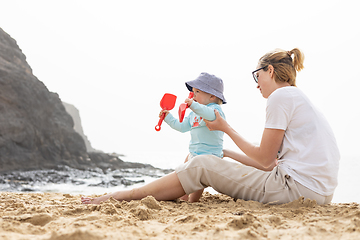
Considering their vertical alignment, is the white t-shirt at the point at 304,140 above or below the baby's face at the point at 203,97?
below

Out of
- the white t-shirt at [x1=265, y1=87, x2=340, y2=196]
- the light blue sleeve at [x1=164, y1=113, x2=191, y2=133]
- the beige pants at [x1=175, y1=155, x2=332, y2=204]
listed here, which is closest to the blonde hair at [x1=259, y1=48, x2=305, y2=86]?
the white t-shirt at [x1=265, y1=87, x2=340, y2=196]

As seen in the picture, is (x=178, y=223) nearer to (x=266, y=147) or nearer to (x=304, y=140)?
(x=266, y=147)

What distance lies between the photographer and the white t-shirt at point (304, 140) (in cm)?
168

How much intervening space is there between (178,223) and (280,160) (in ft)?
2.57

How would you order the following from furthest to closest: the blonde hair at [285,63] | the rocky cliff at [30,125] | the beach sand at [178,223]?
the rocky cliff at [30,125] < the blonde hair at [285,63] < the beach sand at [178,223]

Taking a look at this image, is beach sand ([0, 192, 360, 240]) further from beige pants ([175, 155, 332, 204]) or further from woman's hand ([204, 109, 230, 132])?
woman's hand ([204, 109, 230, 132])

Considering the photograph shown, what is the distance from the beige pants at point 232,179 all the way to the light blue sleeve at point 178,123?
89 centimetres

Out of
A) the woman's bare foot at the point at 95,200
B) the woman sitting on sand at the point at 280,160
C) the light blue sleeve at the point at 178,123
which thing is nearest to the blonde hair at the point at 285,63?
the woman sitting on sand at the point at 280,160

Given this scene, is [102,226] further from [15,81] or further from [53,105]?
[53,105]

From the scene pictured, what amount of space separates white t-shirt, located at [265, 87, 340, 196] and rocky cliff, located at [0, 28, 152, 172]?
1003 cm

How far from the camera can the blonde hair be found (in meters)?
1.94

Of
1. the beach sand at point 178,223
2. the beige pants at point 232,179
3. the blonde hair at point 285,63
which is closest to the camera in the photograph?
the beach sand at point 178,223

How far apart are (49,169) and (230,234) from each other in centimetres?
1101

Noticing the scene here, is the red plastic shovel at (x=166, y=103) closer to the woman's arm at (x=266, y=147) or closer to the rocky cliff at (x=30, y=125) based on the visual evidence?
the woman's arm at (x=266, y=147)
